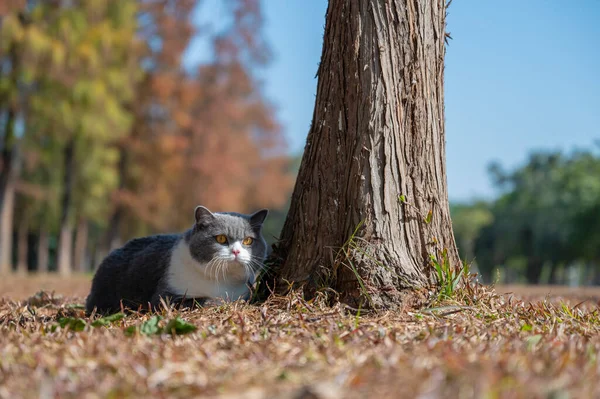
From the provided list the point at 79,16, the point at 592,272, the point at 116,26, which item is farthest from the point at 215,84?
the point at 592,272

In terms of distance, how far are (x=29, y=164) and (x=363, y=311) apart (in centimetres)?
1759

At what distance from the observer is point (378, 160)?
10.6ft

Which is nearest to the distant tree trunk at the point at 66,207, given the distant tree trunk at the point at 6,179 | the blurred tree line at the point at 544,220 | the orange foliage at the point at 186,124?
the orange foliage at the point at 186,124

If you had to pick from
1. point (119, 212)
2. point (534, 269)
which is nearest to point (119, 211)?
point (119, 212)

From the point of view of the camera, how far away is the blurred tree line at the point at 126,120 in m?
13.8

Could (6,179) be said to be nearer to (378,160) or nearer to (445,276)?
(378,160)

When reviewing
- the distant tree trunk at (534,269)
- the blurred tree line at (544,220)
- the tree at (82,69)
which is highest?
the tree at (82,69)

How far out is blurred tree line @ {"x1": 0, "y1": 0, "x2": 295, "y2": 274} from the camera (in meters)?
13.8

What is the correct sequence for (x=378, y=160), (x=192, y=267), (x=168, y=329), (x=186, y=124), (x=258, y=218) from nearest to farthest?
(x=168, y=329) → (x=378, y=160) → (x=192, y=267) → (x=258, y=218) → (x=186, y=124)

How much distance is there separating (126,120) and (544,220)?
2521 centimetres

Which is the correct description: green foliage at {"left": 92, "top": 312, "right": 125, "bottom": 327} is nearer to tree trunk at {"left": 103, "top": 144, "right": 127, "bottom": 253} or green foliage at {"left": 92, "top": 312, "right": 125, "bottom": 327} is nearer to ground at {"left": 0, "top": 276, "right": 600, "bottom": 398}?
ground at {"left": 0, "top": 276, "right": 600, "bottom": 398}

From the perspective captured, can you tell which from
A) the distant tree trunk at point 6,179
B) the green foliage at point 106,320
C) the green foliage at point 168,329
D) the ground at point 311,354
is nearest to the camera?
the ground at point 311,354

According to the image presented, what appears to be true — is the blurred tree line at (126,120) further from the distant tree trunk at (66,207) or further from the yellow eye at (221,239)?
the yellow eye at (221,239)

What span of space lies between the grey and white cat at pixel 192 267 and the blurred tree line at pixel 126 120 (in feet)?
35.2
